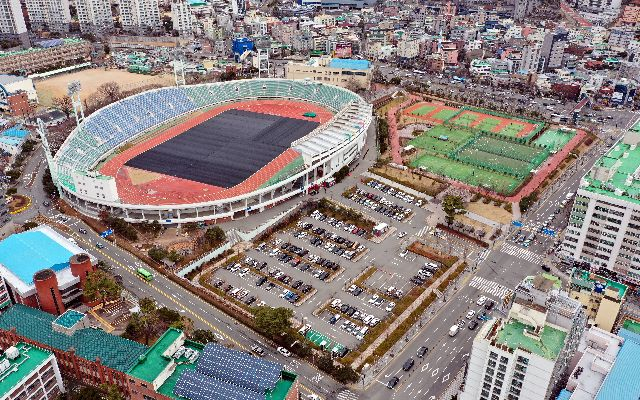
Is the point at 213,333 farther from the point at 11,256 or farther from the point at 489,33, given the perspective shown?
the point at 489,33

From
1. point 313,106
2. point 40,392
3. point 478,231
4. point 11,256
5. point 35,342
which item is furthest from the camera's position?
point 313,106

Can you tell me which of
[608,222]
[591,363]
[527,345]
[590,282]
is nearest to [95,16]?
[608,222]

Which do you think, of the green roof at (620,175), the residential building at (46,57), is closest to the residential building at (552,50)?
the green roof at (620,175)

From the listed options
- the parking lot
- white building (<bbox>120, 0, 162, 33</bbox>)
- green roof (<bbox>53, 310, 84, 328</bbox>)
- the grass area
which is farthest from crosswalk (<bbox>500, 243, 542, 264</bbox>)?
white building (<bbox>120, 0, 162, 33</bbox>)

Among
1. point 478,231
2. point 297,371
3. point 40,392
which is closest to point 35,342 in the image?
point 40,392

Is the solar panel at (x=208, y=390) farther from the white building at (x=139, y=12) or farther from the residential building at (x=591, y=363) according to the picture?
the white building at (x=139, y=12)

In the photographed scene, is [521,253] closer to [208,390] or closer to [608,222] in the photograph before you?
[608,222]

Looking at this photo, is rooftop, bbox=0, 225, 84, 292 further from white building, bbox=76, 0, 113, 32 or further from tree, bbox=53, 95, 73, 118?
white building, bbox=76, 0, 113, 32
